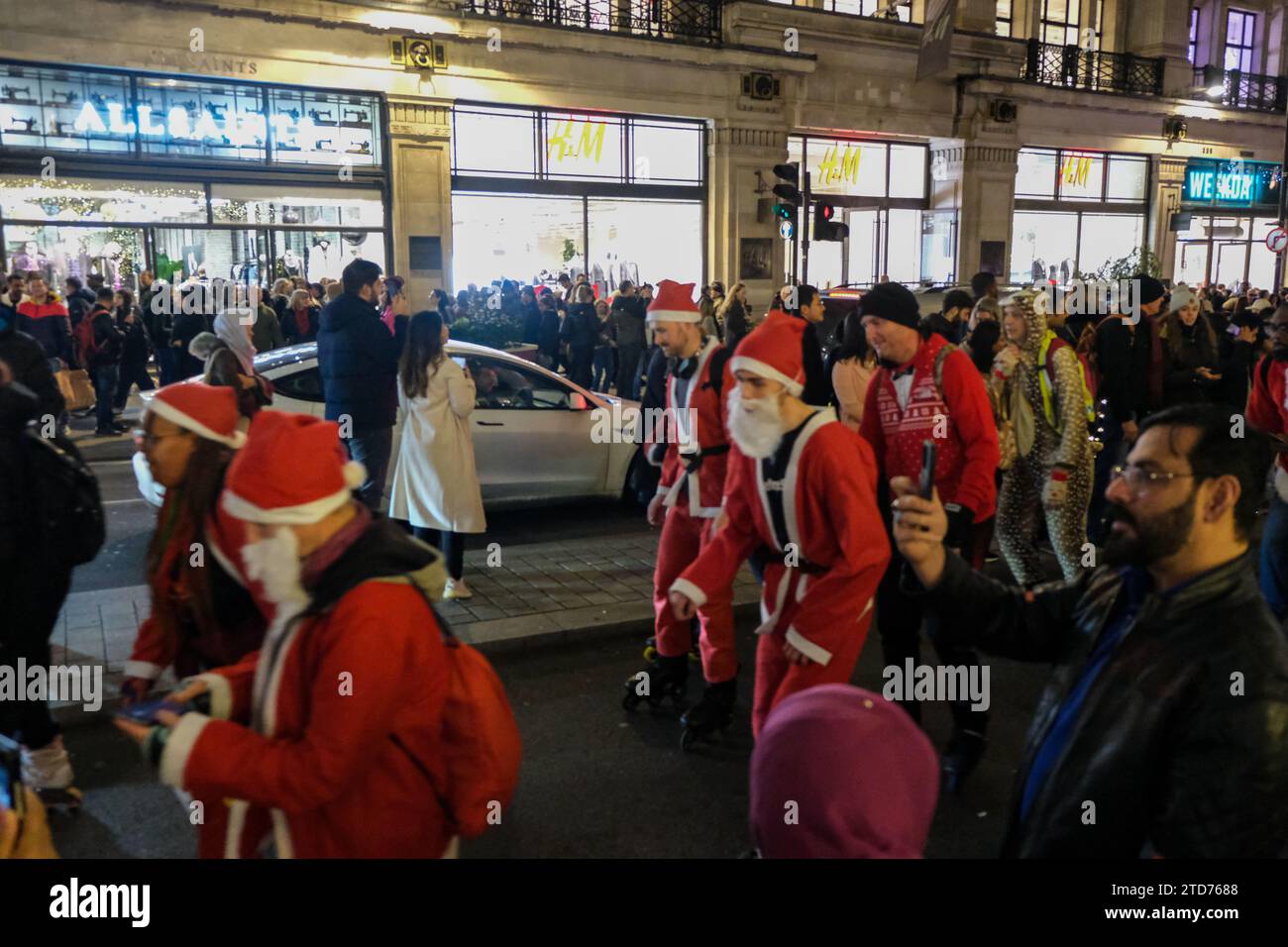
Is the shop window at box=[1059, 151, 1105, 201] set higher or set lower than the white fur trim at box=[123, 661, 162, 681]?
higher

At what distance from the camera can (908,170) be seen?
87.2ft

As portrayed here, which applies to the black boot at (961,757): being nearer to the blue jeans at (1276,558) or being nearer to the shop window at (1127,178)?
the blue jeans at (1276,558)

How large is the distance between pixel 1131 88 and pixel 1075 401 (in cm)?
2690

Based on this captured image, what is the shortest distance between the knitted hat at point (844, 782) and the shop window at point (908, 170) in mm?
26324

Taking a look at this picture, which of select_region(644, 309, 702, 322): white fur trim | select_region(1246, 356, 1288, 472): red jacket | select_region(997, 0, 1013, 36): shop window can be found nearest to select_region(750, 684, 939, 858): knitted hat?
select_region(644, 309, 702, 322): white fur trim

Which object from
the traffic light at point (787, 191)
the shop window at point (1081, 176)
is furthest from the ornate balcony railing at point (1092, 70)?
the traffic light at point (787, 191)

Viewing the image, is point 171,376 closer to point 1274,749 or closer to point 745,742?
point 745,742

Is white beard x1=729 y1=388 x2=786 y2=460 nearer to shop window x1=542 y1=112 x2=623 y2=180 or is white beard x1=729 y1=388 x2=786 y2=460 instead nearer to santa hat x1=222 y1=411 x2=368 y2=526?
santa hat x1=222 y1=411 x2=368 y2=526

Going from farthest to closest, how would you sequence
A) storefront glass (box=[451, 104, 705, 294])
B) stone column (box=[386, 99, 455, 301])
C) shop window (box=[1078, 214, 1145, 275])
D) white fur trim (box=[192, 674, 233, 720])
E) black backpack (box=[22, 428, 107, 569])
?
shop window (box=[1078, 214, 1145, 275])
storefront glass (box=[451, 104, 705, 294])
stone column (box=[386, 99, 455, 301])
black backpack (box=[22, 428, 107, 569])
white fur trim (box=[192, 674, 233, 720])

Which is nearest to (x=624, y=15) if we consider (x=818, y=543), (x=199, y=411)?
(x=818, y=543)

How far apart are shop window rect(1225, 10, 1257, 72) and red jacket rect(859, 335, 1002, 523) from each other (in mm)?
33433

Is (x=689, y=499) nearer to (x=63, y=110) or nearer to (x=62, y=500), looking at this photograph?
(x=62, y=500)

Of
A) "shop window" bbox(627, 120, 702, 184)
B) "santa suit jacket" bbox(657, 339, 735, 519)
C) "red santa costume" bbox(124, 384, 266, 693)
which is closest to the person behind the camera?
"red santa costume" bbox(124, 384, 266, 693)

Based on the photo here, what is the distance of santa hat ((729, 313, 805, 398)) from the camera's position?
394cm
